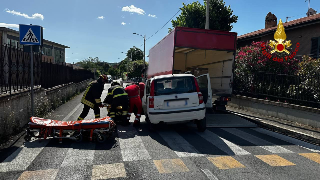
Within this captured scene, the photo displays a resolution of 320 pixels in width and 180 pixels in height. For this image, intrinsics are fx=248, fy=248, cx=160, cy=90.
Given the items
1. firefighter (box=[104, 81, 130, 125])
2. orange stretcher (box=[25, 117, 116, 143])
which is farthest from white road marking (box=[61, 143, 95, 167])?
firefighter (box=[104, 81, 130, 125])

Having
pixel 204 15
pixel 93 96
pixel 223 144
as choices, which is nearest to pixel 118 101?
pixel 93 96

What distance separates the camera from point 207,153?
522 centimetres

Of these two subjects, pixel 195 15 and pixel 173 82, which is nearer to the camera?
pixel 173 82

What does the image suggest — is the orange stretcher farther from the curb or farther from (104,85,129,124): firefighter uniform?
the curb

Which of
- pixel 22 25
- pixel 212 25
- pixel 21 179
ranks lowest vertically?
pixel 21 179

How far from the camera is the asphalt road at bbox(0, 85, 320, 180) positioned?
4086 millimetres

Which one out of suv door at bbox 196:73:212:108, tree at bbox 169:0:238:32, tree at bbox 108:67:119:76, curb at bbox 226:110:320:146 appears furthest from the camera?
tree at bbox 108:67:119:76

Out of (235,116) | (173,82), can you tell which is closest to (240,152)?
(173,82)

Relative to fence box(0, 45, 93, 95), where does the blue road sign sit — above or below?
above

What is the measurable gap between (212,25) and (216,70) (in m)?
11.7

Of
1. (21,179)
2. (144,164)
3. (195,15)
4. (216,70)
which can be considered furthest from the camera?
(195,15)

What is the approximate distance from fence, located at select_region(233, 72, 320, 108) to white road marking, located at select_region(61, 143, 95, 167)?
730cm

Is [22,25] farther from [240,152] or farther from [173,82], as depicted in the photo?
[240,152]

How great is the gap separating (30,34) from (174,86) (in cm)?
465
